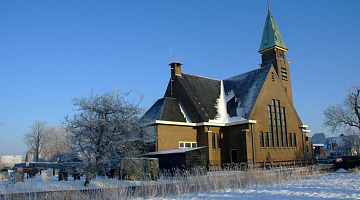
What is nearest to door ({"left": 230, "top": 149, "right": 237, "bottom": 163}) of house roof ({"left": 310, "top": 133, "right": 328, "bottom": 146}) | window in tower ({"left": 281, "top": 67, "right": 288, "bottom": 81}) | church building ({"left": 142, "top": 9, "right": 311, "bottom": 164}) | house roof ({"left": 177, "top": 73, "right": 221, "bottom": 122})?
church building ({"left": 142, "top": 9, "right": 311, "bottom": 164})

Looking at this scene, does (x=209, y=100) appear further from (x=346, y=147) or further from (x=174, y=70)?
(x=346, y=147)

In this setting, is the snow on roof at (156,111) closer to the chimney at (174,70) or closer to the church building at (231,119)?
the church building at (231,119)

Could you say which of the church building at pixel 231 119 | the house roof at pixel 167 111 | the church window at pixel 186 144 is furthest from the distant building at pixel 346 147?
the house roof at pixel 167 111

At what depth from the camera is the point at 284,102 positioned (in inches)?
1371

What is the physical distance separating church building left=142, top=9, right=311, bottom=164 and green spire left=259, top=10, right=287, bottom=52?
24.3 feet

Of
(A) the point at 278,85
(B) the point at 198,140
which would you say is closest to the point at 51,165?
(B) the point at 198,140

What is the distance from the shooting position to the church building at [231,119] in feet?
95.9

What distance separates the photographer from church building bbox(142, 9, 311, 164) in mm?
29234

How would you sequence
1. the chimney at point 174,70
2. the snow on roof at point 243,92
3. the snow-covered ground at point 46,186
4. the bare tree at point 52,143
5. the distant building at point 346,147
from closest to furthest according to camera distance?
the snow-covered ground at point 46,186, the snow on roof at point 243,92, the chimney at point 174,70, the distant building at point 346,147, the bare tree at point 52,143

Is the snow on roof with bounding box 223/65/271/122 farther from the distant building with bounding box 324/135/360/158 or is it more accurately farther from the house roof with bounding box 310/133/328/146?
the house roof with bounding box 310/133/328/146

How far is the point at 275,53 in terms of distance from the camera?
40.3m

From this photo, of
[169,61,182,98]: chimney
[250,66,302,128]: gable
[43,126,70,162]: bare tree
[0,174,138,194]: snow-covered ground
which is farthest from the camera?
[43,126,70,162]: bare tree

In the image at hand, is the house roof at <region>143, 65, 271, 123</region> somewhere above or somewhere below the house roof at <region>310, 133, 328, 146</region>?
above

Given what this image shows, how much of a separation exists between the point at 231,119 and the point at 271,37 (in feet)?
52.4
